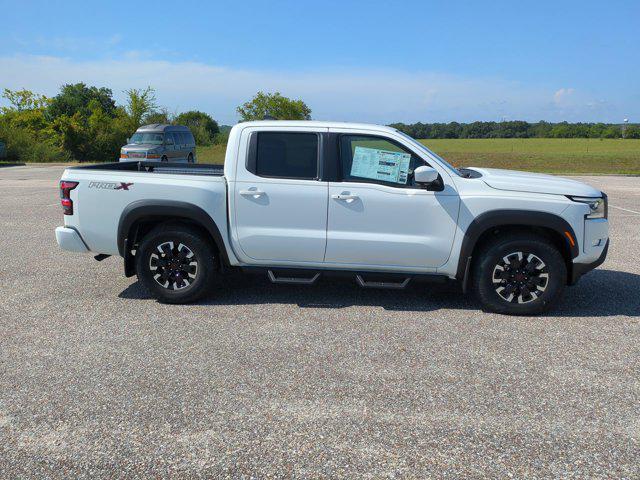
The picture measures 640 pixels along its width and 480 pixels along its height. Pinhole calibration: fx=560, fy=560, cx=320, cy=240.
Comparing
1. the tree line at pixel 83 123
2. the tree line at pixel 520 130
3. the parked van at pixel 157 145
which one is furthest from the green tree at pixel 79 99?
the parked van at pixel 157 145

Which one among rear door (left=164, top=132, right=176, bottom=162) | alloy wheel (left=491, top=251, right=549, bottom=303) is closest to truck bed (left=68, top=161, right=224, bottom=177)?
alloy wheel (left=491, top=251, right=549, bottom=303)

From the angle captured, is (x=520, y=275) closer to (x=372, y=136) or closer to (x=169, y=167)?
(x=372, y=136)

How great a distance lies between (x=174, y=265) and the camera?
5570mm

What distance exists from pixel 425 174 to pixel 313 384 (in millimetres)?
2208

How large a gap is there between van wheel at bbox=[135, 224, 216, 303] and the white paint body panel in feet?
0.93

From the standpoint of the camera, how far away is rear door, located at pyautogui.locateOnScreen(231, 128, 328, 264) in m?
5.37

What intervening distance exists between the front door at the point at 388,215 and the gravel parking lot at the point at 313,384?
1.90ft

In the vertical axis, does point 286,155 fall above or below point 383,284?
above

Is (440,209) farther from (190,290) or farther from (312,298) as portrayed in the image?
(190,290)

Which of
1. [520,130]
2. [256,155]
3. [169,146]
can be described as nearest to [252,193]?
[256,155]

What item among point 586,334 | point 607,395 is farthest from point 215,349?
point 586,334

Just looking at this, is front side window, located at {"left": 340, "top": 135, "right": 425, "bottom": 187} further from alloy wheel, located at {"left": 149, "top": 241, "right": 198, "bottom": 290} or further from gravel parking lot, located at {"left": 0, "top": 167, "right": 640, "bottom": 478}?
alloy wheel, located at {"left": 149, "top": 241, "right": 198, "bottom": 290}

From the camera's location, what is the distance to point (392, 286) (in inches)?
210

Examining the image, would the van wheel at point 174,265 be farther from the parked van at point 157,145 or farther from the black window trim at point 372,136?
the parked van at point 157,145
